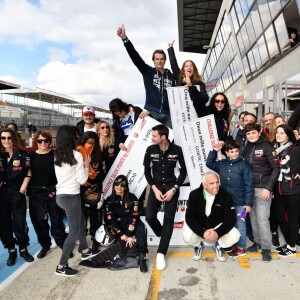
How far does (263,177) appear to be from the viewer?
366 centimetres

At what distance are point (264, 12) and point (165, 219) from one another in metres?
11.8

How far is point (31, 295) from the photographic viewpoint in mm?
2996

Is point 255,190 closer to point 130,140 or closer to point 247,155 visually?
point 247,155

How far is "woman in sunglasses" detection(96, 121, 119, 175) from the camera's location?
4.35m

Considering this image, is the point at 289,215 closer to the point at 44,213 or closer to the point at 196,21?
the point at 44,213

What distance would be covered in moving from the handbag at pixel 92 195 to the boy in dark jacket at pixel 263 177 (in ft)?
7.15

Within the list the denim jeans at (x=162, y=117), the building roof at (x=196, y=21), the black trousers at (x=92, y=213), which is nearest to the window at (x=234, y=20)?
→ the building roof at (x=196, y=21)

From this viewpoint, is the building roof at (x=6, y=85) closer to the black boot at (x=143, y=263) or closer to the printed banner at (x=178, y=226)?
the printed banner at (x=178, y=226)

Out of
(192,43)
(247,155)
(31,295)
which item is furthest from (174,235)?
(192,43)

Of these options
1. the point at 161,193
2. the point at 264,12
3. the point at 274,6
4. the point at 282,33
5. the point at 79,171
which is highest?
the point at 264,12

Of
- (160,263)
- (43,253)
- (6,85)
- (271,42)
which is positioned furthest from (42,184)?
(6,85)

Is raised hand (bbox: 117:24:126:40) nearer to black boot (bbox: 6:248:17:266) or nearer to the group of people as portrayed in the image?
the group of people

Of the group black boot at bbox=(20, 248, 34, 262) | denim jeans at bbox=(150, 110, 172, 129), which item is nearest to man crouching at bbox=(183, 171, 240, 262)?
denim jeans at bbox=(150, 110, 172, 129)

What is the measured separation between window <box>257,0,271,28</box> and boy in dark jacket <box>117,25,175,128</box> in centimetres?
940
